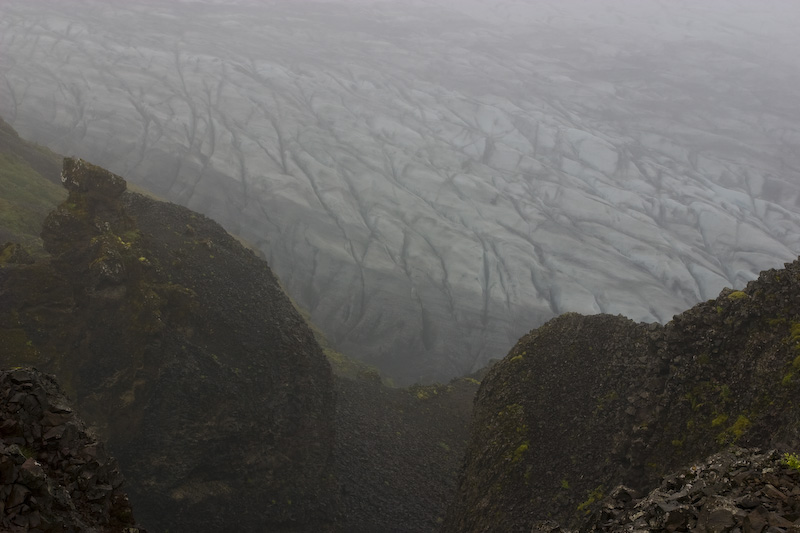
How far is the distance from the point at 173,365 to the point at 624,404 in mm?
23947

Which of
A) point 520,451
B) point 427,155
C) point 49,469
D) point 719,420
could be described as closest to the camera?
point 49,469

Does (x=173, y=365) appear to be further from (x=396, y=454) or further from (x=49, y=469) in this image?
(x=49, y=469)

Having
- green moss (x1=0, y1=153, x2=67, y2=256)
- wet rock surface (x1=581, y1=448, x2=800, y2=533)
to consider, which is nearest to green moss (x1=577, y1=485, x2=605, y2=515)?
wet rock surface (x1=581, y1=448, x2=800, y2=533)

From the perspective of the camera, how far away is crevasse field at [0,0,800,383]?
86.1 m

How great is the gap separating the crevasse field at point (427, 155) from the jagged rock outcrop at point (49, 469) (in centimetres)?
5933

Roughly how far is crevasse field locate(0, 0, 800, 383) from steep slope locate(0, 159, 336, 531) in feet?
135

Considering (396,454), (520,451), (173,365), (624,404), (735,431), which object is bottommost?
(396,454)

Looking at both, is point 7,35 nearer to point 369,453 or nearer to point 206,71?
point 206,71

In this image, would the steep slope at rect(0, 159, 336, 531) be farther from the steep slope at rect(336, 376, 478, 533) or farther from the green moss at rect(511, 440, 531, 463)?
the green moss at rect(511, 440, 531, 463)

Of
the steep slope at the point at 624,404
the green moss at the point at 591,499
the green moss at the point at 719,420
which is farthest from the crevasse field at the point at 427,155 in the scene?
the green moss at the point at 719,420

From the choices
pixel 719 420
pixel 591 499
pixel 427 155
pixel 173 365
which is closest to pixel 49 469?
pixel 173 365

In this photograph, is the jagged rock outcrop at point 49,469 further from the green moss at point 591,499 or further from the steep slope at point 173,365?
the green moss at point 591,499

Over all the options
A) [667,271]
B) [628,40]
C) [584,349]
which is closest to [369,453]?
[584,349]

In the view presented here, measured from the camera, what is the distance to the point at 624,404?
1083 inches
